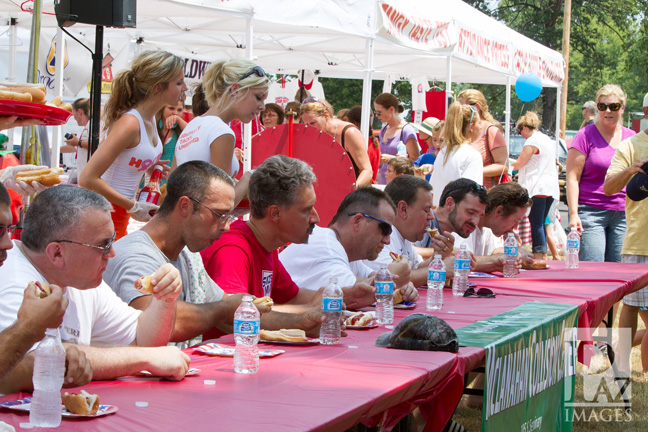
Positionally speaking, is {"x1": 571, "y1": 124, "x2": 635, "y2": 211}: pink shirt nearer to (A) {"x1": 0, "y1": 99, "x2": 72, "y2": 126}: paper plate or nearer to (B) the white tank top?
(B) the white tank top

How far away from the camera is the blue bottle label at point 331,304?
2.80 metres

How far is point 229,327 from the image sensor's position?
3.04m

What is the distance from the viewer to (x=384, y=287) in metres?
3.26

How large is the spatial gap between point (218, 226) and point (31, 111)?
2.64 feet

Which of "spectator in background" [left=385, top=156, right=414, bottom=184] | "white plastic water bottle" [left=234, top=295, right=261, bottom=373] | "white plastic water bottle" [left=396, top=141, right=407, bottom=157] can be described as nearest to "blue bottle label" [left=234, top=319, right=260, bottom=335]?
"white plastic water bottle" [left=234, top=295, right=261, bottom=373]

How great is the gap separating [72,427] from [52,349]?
202mm

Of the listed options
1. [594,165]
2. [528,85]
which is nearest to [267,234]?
[594,165]

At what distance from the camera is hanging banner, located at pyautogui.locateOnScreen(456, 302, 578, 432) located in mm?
2838

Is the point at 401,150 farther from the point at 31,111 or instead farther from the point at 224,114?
the point at 31,111

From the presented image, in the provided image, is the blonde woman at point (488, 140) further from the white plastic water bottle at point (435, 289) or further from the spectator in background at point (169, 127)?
the white plastic water bottle at point (435, 289)

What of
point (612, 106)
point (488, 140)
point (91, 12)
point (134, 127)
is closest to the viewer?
point (134, 127)

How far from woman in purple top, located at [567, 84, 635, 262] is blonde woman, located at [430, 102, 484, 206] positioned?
2.56ft

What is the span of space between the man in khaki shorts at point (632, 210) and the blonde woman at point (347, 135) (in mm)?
2116

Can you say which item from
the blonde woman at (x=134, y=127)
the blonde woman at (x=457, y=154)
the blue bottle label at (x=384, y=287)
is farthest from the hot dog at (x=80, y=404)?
the blonde woman at (x=457, y=154)
